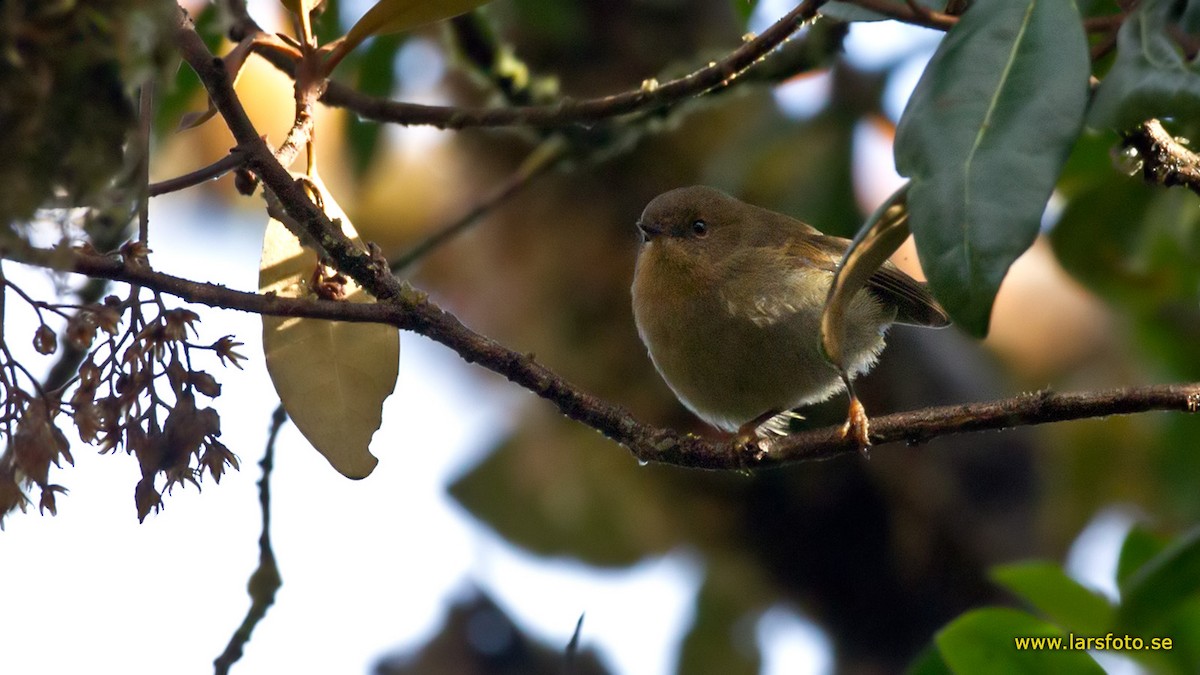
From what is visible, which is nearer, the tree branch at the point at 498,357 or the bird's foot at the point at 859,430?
the tree branch at the point at 498,357

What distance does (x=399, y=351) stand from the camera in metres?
2.18

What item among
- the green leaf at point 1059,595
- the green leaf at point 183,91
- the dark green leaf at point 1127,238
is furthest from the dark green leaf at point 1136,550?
the green leaf at point 183,91

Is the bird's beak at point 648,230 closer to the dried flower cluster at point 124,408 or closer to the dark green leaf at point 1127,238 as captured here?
the dark green leaf at point 1127,238

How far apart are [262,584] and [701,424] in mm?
4000

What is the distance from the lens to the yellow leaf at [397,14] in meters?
2.17

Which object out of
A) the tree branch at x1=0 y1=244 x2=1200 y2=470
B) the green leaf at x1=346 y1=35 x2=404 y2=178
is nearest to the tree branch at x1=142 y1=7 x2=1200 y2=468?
the tree branch at x1=0 y1=244 x2=1200 y2=470

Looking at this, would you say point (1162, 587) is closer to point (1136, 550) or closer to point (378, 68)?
point (1136, 550)

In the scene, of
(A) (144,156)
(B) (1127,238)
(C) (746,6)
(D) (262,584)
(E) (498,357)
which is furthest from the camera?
(B) (1127,238)

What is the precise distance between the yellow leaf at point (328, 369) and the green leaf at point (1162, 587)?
192 centimetres

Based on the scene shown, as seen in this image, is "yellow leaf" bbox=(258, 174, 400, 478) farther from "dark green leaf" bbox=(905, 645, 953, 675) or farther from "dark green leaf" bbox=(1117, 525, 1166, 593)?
"dark green leaf" bbox=(1117, 525, 1166, 593)

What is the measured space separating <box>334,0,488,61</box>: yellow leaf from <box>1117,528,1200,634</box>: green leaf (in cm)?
205

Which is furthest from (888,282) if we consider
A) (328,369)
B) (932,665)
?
(328,369)

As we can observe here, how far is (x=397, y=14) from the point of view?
2.19 metres

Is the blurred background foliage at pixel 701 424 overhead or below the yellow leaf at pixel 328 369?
overhead
